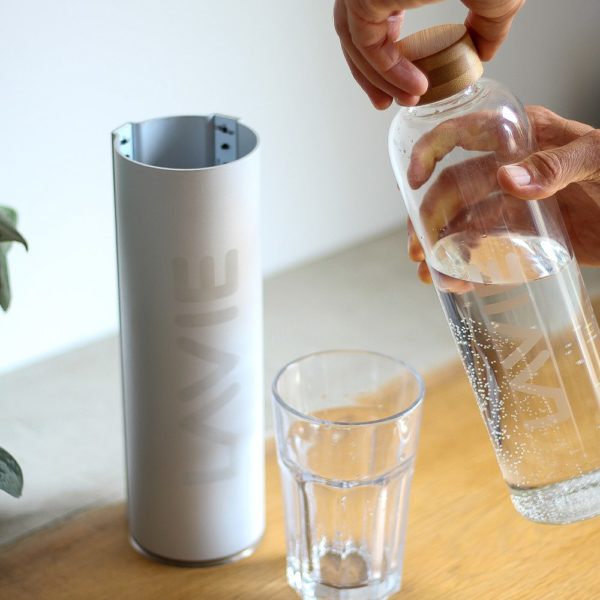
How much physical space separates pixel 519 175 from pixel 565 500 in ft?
0.77

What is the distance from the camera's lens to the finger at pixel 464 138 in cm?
72

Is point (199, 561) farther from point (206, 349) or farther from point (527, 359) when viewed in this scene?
point (527, 359)

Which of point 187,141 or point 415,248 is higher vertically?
point 187,141

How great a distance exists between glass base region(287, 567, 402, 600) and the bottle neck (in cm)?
34

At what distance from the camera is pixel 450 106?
717mm

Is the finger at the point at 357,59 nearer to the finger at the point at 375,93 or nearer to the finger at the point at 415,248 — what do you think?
the finger at the point at 375,93

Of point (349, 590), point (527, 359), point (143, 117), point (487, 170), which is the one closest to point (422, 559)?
point (349, 590)

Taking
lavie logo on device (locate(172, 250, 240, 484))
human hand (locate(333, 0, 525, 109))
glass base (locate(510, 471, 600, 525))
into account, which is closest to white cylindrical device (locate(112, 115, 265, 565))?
lavie logo on device (locate(172, 250, 240, 484))

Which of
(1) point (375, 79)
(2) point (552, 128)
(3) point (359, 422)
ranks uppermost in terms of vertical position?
(1) point (375, 79)

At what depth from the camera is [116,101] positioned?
1094mm

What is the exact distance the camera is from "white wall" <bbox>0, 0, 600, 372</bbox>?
1.04 meters

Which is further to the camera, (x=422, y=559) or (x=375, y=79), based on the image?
(x=422, y=559)

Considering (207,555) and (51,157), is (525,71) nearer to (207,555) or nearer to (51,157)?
(51,157)

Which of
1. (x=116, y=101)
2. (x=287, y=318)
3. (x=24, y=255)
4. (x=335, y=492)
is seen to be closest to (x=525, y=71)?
(x=287, y=318)
